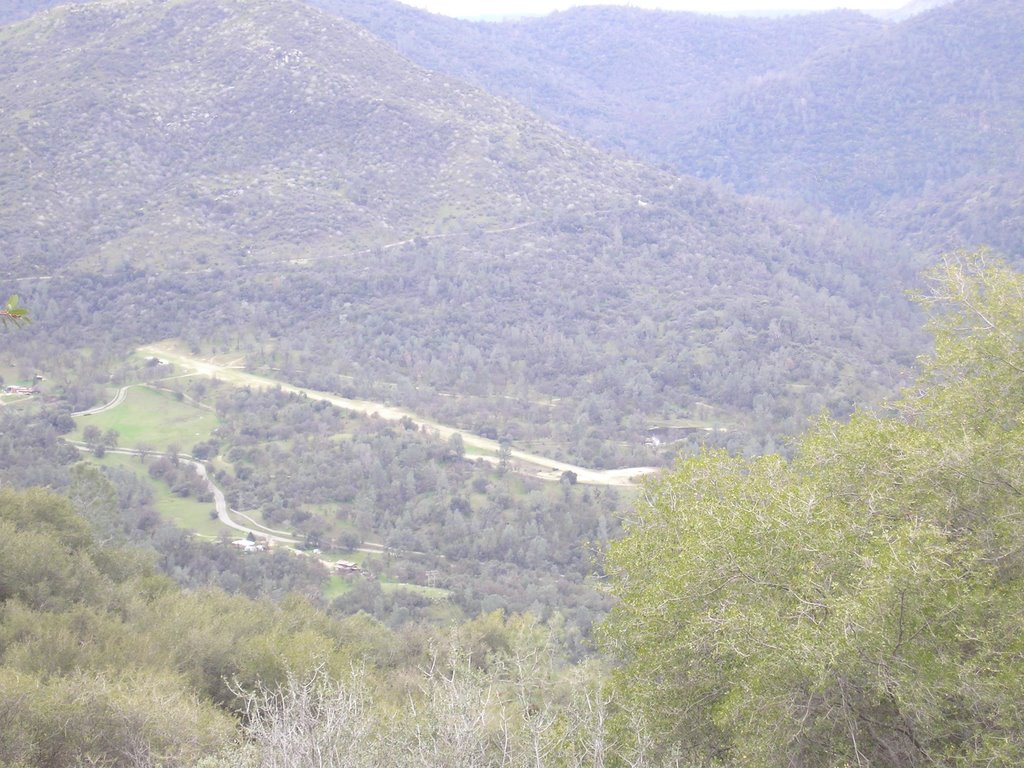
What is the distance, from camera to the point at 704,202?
268 ft

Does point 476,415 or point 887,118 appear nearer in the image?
point 476,415

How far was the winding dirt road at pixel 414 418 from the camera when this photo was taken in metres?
42.5

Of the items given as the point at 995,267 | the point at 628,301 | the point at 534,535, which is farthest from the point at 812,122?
the point at 995,267

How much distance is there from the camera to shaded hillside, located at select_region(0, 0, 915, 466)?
54.7m

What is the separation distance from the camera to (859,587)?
7.11m

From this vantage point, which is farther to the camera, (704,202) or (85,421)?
(704,202)

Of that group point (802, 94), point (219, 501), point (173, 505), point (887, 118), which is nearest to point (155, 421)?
point (173, 505)

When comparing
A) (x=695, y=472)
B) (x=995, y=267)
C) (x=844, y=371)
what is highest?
(x=995, y=267)

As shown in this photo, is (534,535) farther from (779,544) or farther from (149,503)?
(779,544)

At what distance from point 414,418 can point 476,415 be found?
141 inches

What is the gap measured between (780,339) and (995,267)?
164 ft

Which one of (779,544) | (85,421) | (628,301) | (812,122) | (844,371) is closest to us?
(779,544)

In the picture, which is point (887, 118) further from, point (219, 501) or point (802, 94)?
point (219, 501)

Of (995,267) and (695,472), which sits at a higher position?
(995,267)
